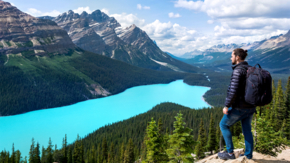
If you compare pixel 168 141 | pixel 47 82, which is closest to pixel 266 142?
pixel 168 141

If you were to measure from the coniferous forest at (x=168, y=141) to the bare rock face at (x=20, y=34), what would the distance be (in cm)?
13473

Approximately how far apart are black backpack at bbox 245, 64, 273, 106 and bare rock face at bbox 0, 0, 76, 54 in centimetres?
18534

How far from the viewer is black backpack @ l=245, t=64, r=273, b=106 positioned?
6.33 m

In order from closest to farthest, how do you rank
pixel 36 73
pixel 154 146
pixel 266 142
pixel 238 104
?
pixel 238 104
pixel 266 142
pixel 154 146
pixel 36 73

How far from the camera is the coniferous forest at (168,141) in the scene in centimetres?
1182

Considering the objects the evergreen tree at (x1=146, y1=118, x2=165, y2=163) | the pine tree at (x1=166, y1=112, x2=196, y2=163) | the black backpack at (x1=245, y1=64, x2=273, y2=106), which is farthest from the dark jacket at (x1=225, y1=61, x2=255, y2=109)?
the evergreen tree at (x1=146, y1=118, x2=165, y2=163)

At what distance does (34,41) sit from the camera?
182750mm

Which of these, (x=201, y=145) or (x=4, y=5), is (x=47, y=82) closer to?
(x=4, y=5)

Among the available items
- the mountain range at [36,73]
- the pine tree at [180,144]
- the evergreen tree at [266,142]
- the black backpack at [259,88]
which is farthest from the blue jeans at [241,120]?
the mountain range at [36,73]

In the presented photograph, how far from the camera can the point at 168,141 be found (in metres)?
14.3

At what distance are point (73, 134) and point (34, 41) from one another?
143m

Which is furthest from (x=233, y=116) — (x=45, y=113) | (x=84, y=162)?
(x=45, y=113)

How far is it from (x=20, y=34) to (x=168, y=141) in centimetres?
20375

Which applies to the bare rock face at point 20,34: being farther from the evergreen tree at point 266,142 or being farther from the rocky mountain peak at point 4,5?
the evergreen tree at point 266,142
